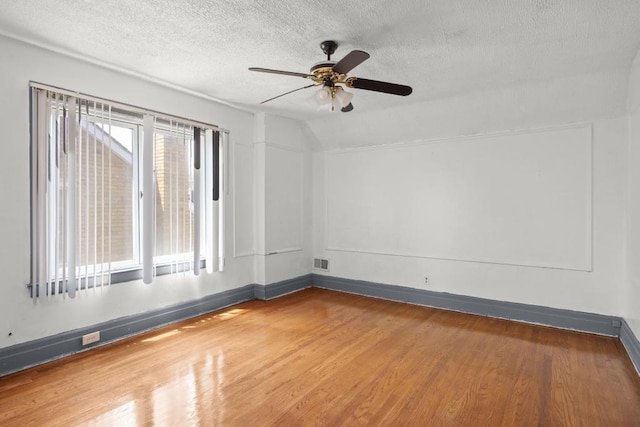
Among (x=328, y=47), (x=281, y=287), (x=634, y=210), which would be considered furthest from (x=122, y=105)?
(x=634, y=210)

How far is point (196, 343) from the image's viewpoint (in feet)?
11.0

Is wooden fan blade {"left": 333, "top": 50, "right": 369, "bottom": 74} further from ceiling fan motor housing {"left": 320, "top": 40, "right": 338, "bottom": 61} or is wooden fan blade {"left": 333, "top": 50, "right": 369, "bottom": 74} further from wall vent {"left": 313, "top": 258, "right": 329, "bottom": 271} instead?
wall vent {"left": 313, "top": 258, "right": 329, "bottom": 271}

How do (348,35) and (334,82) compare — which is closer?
(348,35)

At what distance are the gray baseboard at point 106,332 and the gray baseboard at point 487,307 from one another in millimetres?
1731

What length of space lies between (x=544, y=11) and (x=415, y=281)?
338cm

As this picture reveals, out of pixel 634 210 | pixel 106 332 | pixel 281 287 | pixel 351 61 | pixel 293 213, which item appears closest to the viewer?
pixel 351 61

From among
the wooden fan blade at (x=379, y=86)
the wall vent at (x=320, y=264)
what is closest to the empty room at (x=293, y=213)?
the wooden fan blade at (x=379, y=86)

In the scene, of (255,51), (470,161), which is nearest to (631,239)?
(470,161)

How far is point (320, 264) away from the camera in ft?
18.6

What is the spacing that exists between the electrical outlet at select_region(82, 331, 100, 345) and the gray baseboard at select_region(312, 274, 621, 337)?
3.14 meters

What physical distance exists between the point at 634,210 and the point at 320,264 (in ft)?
12.5

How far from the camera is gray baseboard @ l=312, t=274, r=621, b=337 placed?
3678 mm

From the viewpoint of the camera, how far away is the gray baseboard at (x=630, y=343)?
2879 millimetres

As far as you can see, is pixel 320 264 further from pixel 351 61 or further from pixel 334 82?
pixel 351 61
